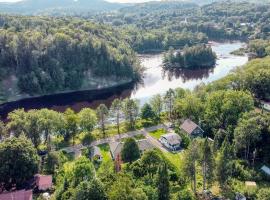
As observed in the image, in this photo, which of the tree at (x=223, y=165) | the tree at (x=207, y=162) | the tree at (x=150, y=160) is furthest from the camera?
the tree at (x=150, y=160)

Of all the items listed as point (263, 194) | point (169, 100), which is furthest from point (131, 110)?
point (263, 194)

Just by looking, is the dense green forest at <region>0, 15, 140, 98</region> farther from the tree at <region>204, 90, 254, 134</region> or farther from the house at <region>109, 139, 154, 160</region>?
the tree at <region>204, 90, 254, 134</region>

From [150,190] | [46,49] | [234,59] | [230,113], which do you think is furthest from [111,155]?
[234,59]

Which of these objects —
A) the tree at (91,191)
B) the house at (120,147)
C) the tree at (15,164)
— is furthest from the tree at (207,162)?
the tree at (15,164)

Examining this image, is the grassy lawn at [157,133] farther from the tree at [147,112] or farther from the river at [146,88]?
the river at [146,88]

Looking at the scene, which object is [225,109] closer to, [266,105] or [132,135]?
[132,135]
